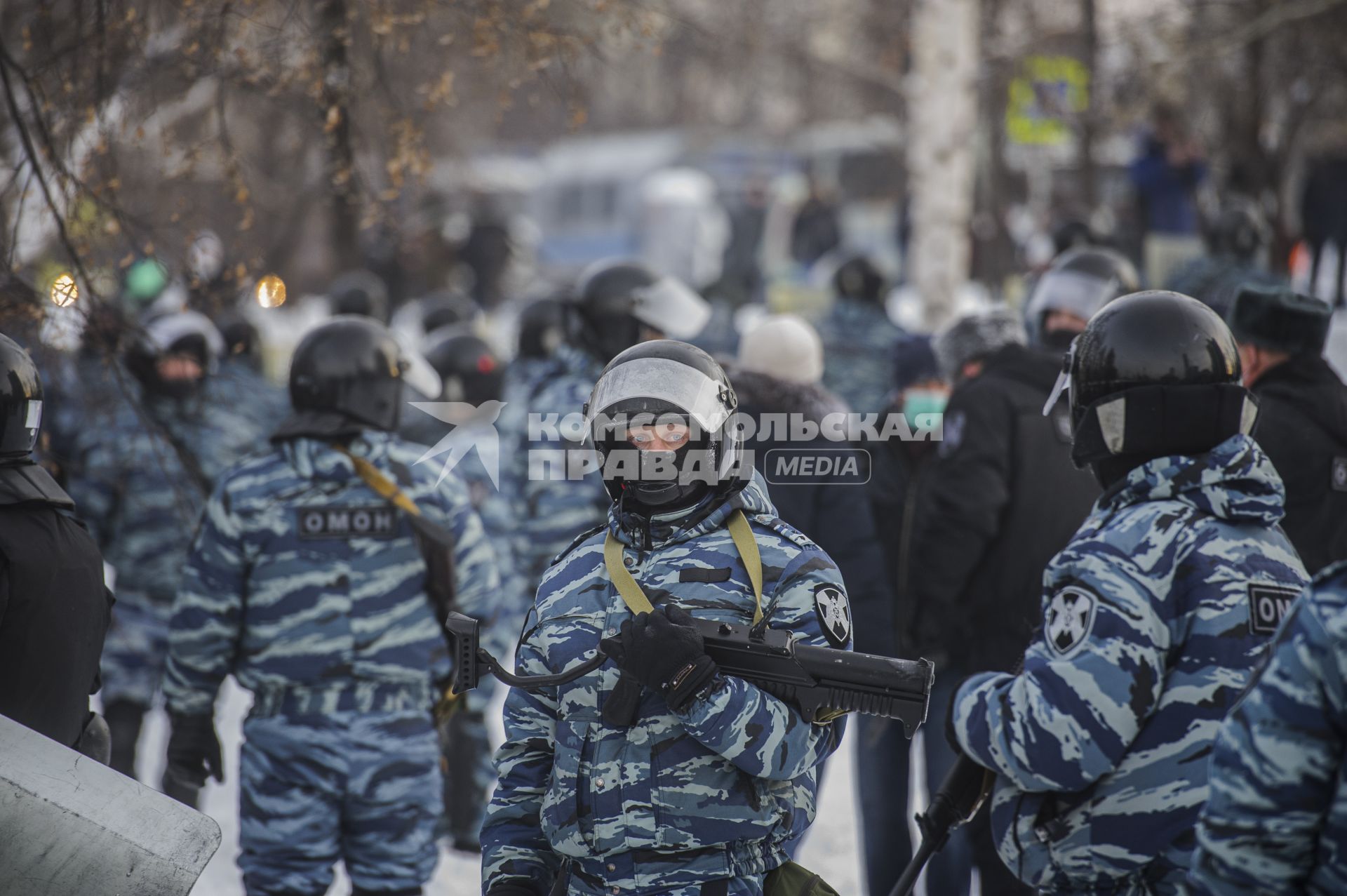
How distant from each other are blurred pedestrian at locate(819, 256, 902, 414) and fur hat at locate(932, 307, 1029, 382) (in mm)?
2776

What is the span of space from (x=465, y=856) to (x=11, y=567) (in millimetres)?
3228

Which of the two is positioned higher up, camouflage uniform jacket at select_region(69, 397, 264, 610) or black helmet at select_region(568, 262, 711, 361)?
black helmet at select_region(568, 262, 711, 361)

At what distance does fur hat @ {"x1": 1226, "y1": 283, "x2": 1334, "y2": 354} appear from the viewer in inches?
160

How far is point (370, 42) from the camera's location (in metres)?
5.49

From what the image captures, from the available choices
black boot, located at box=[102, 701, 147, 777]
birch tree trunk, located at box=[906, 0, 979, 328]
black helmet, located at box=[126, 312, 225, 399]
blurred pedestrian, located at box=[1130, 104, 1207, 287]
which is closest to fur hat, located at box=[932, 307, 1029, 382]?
black helmet, located at box=[126, 312, 225, 399]

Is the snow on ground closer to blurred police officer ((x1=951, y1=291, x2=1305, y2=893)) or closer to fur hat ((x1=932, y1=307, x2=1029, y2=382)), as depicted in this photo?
fur hat ((x1=932, y1=307, x2=1029, y2=382))

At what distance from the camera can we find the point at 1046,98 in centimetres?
1277

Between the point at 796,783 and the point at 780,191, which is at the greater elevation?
the point at 780,191

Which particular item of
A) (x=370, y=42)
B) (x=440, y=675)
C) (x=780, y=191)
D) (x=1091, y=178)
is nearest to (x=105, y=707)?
(x=440, y=675)

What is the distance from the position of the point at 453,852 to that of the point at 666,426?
360 centimetres

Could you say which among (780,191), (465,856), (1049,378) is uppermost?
(780,191)

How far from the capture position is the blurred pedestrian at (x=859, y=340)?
8.02m

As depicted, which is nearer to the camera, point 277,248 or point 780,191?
point 277,248

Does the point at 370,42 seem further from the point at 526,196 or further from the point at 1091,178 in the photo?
the point at 526,196
